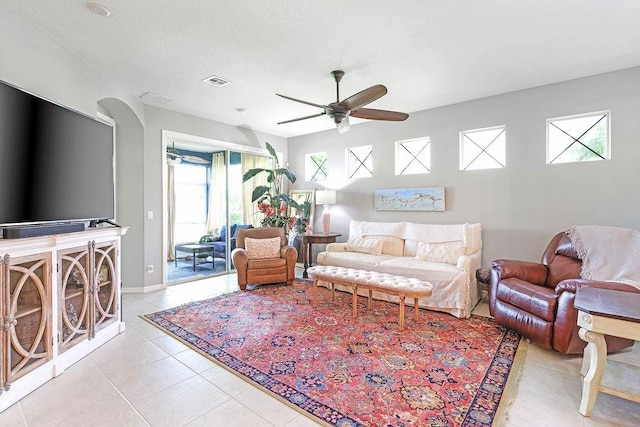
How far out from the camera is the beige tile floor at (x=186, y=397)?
1.79 m

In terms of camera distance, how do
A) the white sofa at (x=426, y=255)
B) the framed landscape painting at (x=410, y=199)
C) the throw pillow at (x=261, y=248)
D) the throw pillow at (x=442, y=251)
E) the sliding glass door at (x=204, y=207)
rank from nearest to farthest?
the white sofa at (x=426, y=255) < the throw pillow at (x=442, y=251) < the framed landscape painting at (x=410, y=199) < the throw pillow at (x=261, y=248) < the sliding glass door at (x=204, y=207)

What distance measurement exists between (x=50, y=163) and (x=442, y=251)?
4.22 m

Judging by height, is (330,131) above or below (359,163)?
above

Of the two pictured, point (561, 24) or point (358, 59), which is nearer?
point (561, 24)

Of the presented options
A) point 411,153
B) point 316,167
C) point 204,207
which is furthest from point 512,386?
point 204,207

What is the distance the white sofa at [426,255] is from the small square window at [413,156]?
36.7 inches

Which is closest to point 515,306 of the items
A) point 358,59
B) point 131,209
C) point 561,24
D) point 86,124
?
point 561,24

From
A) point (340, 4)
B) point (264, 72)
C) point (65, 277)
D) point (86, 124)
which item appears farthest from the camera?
point (264, 72)

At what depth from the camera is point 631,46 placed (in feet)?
9.31

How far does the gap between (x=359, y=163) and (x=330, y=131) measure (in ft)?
2.91

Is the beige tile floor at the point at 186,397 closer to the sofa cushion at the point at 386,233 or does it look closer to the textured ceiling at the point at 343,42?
the sofa cushion at the point at 386,233

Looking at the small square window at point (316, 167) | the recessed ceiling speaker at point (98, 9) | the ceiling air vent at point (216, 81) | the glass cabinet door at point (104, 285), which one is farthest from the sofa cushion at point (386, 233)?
the recessed ceiling speaker at point (98, 9)

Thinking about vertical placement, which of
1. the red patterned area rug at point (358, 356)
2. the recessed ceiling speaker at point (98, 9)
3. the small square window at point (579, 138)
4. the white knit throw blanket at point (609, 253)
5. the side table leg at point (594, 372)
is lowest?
the red patterned area rug at point (358, 356)

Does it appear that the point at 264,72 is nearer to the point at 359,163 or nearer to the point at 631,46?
the point at 359,163
